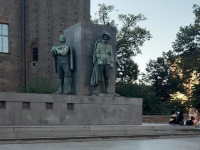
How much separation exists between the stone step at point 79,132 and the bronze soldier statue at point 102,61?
2.16 m

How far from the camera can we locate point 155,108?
125ft

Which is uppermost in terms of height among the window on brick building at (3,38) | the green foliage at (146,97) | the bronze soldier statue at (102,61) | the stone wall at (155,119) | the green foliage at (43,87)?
the window on brick building at (3,38)

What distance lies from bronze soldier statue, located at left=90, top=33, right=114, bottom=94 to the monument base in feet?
2.42

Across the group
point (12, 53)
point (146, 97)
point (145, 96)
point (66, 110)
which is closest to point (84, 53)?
point (66, 110)

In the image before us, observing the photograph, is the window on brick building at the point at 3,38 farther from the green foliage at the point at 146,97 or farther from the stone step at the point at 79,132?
the stone step at the point at 79,132

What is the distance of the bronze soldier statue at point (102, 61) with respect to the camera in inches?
554

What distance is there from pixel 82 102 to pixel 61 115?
3.15 feet

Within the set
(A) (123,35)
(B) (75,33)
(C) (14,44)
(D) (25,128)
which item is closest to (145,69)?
(A) (123,35)

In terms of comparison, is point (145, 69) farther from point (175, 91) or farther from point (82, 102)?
point (82, 102)

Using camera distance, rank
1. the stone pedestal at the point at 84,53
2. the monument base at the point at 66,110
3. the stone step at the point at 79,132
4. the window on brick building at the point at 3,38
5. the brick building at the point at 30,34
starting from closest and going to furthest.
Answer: the stone step at the point at 79,132
the monument base at the point at 66,110
the stone pedestal at the point at 84,53
the window on brick building at the point at 3,38
the brick building at the point at 30,34

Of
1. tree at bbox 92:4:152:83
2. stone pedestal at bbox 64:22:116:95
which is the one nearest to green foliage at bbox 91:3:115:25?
tree at bbox 92:4:152:83

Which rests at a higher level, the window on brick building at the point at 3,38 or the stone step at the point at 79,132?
the window on brick building at the point at 3,38

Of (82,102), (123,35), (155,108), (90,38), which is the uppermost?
(123,35)

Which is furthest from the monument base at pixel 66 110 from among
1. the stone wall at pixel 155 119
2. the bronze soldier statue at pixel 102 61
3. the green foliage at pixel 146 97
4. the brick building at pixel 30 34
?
the brick building at pixel 30 34
